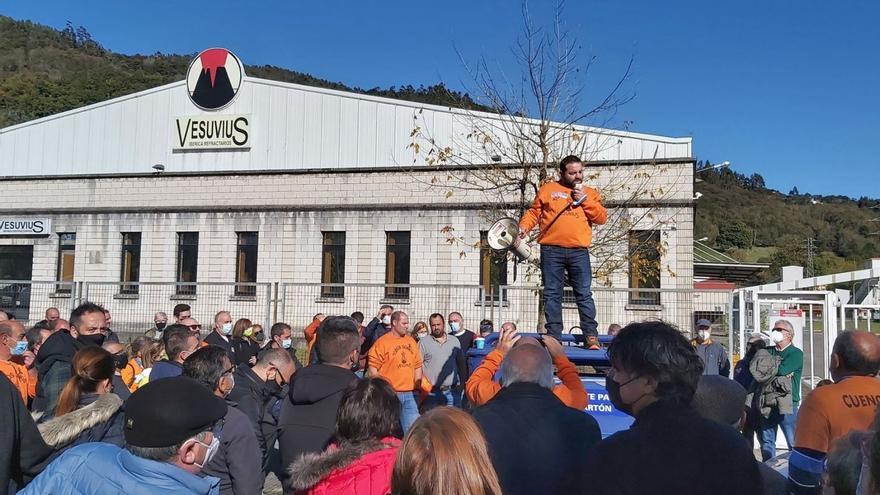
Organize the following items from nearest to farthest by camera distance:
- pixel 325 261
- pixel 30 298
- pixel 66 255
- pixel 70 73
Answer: pixel 30 298 < pixel 325 261 < pixel 66 255 < pixel 70 73

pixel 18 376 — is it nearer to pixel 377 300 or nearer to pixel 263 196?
pixel 377 300

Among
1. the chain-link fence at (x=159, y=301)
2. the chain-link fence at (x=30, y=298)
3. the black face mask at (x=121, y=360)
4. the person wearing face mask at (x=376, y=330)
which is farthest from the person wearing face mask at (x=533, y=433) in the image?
the chain-link fence at (x=30, y=298)

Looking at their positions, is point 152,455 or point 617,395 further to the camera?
point 617,395

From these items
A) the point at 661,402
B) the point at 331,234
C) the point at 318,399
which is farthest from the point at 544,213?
the point at 331,234

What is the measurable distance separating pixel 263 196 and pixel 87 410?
936 inches

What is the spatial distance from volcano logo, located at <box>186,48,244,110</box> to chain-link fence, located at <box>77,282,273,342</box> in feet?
29.1

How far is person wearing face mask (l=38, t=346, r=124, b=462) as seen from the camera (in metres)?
3.96

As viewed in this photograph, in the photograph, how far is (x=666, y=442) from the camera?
8.68ft

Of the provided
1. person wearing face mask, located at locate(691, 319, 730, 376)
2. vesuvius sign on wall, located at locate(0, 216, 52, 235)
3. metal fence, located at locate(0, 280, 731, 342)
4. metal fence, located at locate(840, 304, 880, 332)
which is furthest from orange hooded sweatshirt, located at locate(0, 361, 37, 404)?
vesuvius sign on wall, located at locate(0, 216, 52, 235)

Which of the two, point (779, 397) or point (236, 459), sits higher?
point (236, 459)

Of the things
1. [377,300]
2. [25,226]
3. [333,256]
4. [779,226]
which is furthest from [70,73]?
[779,226]

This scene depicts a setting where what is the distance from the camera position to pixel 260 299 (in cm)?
2148

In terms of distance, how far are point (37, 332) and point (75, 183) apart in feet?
74.4

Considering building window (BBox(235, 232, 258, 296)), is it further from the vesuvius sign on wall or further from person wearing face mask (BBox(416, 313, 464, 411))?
person wearing face mask (BBox(416, 313, 464, 411))
